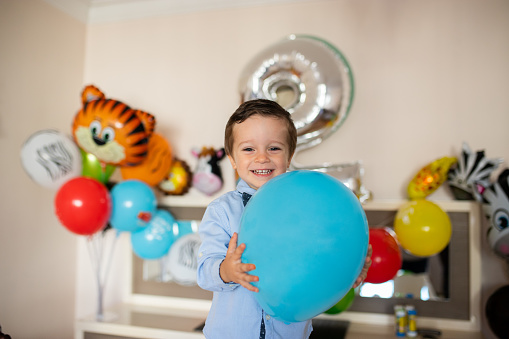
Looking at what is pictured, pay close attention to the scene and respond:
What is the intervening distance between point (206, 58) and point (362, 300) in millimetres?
1696

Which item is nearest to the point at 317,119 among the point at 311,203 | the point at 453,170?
the point at 453,170

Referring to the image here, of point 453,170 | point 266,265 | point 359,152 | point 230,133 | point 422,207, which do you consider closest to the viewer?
point 266,265

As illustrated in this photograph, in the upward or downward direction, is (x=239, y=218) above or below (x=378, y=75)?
below

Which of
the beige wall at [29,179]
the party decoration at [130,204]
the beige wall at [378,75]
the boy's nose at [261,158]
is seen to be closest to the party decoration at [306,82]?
the beige wall at [378,75]

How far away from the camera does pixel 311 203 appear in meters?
0.79

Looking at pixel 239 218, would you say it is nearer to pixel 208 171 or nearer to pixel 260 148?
pixel 260 148

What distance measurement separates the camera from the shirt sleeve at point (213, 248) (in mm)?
924

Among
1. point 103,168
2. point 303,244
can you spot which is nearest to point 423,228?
point 303,244

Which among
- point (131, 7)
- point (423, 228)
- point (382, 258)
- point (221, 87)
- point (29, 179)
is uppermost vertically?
point (131, 7)

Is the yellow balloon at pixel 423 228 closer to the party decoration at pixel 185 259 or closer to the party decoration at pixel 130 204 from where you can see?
the party decoration at pixel 185 259

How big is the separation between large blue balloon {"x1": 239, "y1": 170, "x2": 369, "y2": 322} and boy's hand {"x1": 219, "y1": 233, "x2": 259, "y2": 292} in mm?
11

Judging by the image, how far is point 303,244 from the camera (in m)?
0.76

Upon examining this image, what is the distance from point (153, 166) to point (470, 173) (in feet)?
5.25

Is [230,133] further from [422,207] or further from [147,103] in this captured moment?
[147,103]
